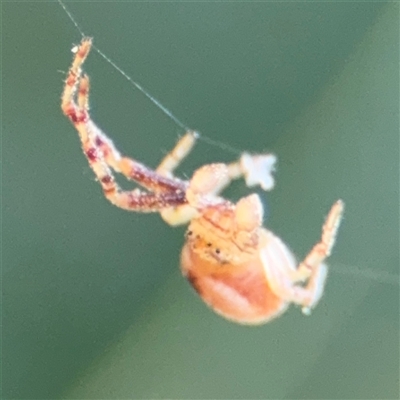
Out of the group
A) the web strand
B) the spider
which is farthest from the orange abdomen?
the web strand

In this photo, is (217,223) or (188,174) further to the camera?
(188,174)

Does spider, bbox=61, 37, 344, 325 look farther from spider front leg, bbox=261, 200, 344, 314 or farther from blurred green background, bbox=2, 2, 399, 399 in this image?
blurred green background, bbox=2, 2, 399, 399

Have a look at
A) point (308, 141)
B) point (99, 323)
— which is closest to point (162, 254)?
point (99, 323)

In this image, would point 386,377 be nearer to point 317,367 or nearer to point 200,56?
point 317,367

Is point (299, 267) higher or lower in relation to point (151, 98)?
lower

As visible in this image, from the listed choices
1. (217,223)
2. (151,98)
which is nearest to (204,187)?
(217,223)

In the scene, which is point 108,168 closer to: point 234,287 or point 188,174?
point 234,287
